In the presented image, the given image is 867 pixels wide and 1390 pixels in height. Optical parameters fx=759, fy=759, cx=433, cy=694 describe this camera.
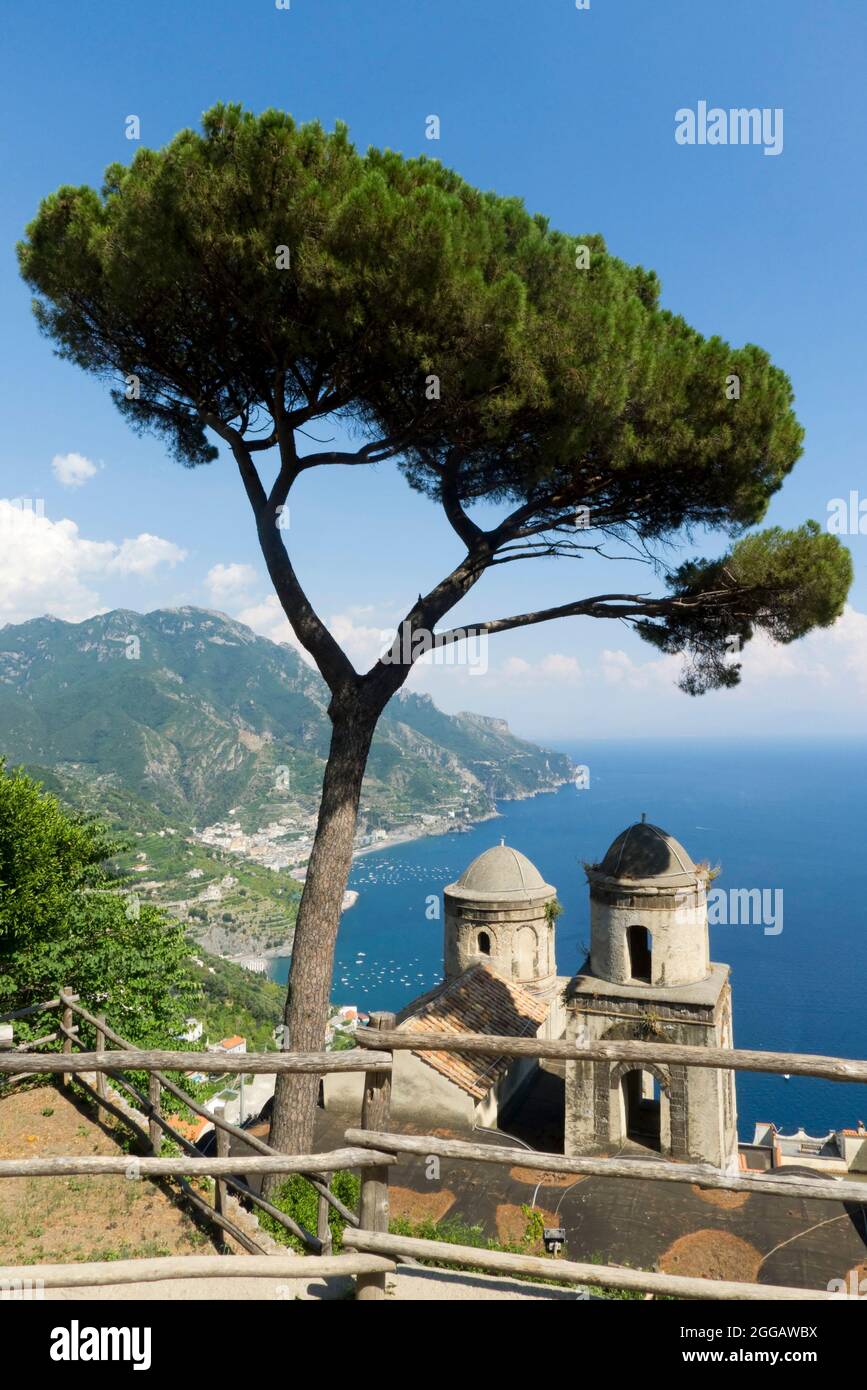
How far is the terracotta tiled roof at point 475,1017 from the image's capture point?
13.7m

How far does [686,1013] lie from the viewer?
12227mm

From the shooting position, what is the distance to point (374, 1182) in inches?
157

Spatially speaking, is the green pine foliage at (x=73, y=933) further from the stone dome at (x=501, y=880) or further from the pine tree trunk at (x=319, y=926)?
the stone dome at (x=501, y=880)

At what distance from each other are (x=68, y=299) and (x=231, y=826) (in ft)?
562

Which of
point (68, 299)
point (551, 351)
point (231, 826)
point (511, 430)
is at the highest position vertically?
point (68, 299)

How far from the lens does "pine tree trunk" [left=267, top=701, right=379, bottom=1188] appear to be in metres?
8.05

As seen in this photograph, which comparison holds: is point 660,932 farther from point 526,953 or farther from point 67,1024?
point 67,1024

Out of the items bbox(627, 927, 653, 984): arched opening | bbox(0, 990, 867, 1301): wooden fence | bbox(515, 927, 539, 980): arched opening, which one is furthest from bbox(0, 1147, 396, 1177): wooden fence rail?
bbox(515, 927, 539, 980): arched opening

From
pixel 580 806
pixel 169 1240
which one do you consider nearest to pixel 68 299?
pixel 169 1240

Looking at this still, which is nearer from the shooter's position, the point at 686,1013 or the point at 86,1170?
the point at 86,1170

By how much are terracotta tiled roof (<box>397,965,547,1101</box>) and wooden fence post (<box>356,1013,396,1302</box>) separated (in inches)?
350

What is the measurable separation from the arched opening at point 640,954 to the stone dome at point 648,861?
3.64ft

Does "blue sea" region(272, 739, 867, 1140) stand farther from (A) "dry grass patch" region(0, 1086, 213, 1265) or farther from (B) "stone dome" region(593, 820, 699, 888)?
(A) "dry grass patch" region(0, 1086, 213, 1265)

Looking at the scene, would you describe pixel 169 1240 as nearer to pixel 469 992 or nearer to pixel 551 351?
pixel 551 351
